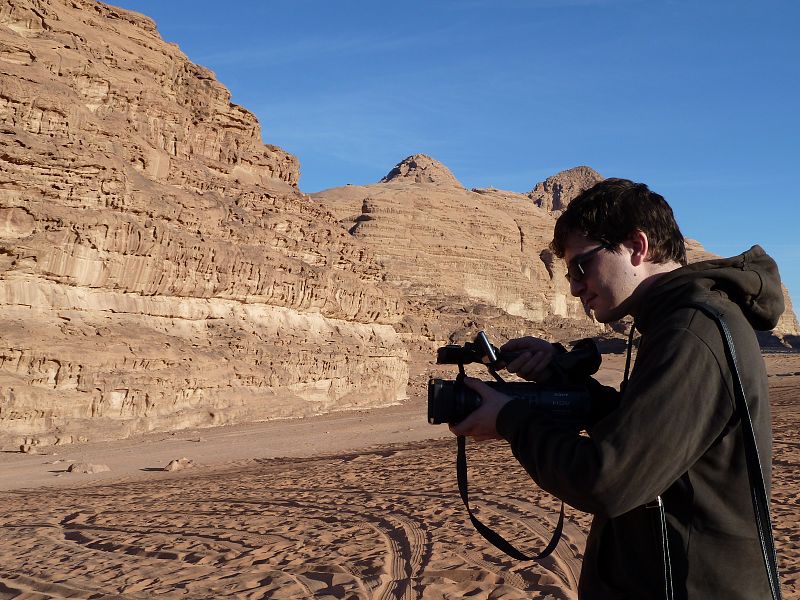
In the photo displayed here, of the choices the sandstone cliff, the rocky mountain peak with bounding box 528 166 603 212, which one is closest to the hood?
the sandstone cliff

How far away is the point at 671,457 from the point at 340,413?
2639 cm

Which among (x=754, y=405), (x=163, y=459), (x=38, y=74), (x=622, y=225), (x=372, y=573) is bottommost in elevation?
(x=163, y=459)

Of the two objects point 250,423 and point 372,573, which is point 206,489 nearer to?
point 372,573

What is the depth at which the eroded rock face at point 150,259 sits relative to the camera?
1822 centimetres

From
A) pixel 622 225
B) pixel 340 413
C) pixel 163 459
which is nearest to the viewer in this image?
pixel 622 225

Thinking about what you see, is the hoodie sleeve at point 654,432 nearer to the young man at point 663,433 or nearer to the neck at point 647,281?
the young man at point 663,433

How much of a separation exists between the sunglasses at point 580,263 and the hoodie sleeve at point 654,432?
1.25ft

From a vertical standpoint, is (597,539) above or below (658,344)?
below

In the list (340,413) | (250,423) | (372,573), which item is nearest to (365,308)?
(340,413)

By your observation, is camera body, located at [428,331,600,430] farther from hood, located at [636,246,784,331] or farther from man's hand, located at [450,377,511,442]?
hood, located at [636,246,784,331]

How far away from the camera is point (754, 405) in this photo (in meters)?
1.63

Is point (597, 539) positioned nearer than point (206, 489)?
Yes

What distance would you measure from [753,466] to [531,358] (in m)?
0.79

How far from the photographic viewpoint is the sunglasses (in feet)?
6.31
